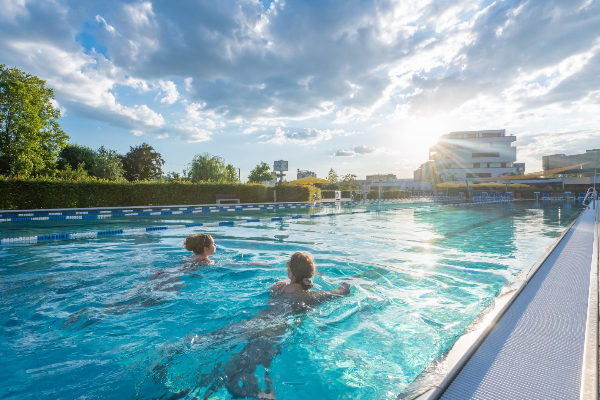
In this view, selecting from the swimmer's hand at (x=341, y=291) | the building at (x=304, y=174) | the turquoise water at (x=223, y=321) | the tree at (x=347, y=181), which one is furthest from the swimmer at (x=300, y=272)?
the building at (x=304, y=174)

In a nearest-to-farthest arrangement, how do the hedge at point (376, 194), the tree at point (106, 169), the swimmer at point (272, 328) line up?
the swimmer at point (272, 328) → the tree at point (106, 169) → the hedge at point (376, 194)

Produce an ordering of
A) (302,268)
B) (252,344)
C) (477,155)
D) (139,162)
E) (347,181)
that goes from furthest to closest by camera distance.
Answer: (477,155)
(347,181)
(139,162)
(302,268)
(252,344)

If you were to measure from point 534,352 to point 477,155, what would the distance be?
82038 mm

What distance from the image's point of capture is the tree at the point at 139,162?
43750 mm

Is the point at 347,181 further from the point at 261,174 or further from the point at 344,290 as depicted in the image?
the point at 344,290

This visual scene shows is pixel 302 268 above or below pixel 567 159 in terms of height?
below

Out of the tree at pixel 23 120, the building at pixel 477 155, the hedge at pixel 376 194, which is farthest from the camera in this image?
the building at pixel 477 155

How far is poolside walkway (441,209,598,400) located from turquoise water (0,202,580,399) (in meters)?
0.49

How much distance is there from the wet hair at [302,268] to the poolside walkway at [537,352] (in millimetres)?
1633

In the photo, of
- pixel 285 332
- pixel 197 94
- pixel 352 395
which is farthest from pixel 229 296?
pixel 197 94

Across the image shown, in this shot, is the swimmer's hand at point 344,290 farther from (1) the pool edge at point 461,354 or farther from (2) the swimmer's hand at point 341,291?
(1) the pool edge at point 461,354

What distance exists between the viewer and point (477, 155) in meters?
71.9

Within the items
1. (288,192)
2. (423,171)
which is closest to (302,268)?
(288,192)

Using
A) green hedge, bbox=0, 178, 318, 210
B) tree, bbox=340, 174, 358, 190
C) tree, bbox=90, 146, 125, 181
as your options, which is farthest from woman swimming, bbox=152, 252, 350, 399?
tree, bbox=340, 174, 358, 190
